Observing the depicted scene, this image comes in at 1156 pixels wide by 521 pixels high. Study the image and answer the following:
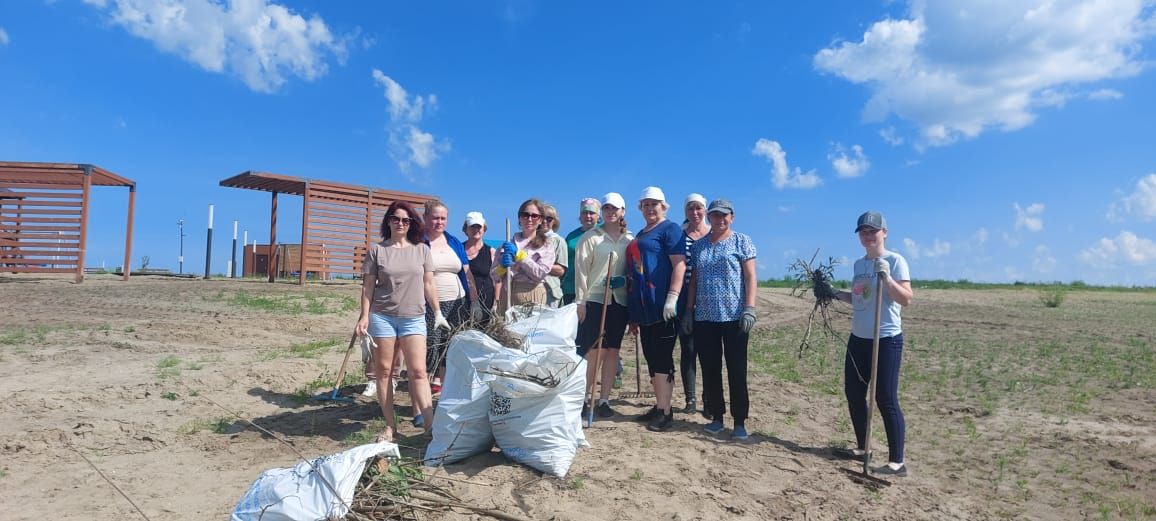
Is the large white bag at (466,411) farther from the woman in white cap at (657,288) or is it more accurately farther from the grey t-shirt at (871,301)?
the grey t-shirt at (871,301)

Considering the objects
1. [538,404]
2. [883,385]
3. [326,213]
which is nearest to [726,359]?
[883,385]

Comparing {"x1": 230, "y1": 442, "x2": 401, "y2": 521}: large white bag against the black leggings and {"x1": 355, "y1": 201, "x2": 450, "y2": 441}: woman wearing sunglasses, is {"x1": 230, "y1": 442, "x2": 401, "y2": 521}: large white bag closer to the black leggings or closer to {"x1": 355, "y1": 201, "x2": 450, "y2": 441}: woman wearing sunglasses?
{"x1": 355, "y1": 201, "x2": 450, "y2": 441}: woman wearing sunglasses

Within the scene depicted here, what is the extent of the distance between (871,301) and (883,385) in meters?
0.56

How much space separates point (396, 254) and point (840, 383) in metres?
5.90

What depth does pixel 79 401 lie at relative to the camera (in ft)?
18.7

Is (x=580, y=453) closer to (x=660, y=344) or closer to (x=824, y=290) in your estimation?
(x=660, y=344)

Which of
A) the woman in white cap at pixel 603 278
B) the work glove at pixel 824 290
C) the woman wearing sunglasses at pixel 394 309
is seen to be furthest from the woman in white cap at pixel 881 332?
the woman wearing sunglasses at pixel 394 309

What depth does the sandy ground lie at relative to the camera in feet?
12.0

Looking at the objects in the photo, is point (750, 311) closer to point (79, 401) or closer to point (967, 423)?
point (967, 423)

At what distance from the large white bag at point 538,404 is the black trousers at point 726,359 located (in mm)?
1403

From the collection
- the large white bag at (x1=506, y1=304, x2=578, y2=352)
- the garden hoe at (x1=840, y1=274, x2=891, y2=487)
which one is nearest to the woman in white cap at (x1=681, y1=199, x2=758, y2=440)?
the garden hoe at (x1=840, y1=274, x2=891, y2=487)

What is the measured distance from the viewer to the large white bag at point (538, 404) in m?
3.64

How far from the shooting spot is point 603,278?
5.02 meters

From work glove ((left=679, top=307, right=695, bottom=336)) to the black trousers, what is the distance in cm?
7
